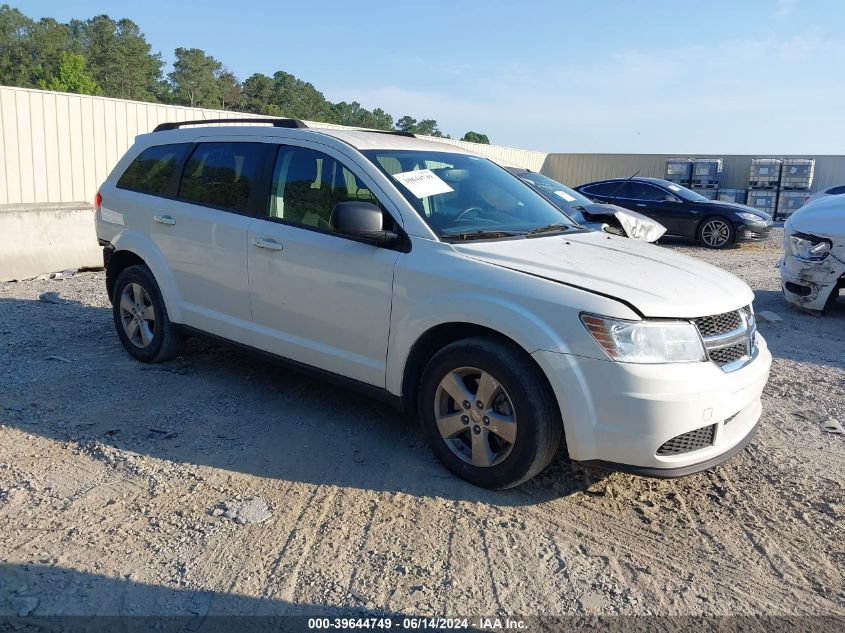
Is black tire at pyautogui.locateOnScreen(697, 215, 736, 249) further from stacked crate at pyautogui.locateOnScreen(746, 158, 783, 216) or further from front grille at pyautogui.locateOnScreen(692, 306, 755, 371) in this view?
front grille at pyautogui.locateOnScreen(692, 306, 755, 371)

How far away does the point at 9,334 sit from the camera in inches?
251

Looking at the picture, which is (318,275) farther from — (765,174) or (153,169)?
(765,174)

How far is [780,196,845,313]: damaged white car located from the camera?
754 cm

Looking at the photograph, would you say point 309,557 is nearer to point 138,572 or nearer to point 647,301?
point 138,572

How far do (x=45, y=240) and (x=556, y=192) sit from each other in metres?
7.64

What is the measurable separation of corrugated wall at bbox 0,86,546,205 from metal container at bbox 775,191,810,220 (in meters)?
15.8

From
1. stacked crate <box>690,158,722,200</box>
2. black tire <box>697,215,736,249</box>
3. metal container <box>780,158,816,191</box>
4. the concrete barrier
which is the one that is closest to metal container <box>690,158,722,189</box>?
stacked crate <box>690,158,722,200</box>

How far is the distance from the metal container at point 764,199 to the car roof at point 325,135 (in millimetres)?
21268

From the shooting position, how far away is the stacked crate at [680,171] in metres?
24.6

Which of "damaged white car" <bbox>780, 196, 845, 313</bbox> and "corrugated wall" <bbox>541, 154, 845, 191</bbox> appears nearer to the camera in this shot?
"damaged white car" <bbox>780, 196, 845, 313</bbox>

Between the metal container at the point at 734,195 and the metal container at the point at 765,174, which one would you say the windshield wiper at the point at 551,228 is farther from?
the metal container at the point at 765,174

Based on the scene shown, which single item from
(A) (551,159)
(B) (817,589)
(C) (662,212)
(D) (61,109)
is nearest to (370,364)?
(B) (817,589)

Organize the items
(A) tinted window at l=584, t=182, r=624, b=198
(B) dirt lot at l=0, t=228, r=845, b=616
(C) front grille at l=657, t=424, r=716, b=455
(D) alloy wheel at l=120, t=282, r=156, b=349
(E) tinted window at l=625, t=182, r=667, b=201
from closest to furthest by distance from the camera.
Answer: (B) dirt lot at l=0, t=228, r=845, b=616 < (C) front grille at l=657, t=424, r=716, b=455 < (D) alloy wheel at l=120, t=282, r=156, b=349 < (E) tinted window at l=625, t=182, r=667, b=201 < (A) tinted window at l=584, t=182, r=624, b=198

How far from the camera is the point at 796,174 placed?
23.0 meters
